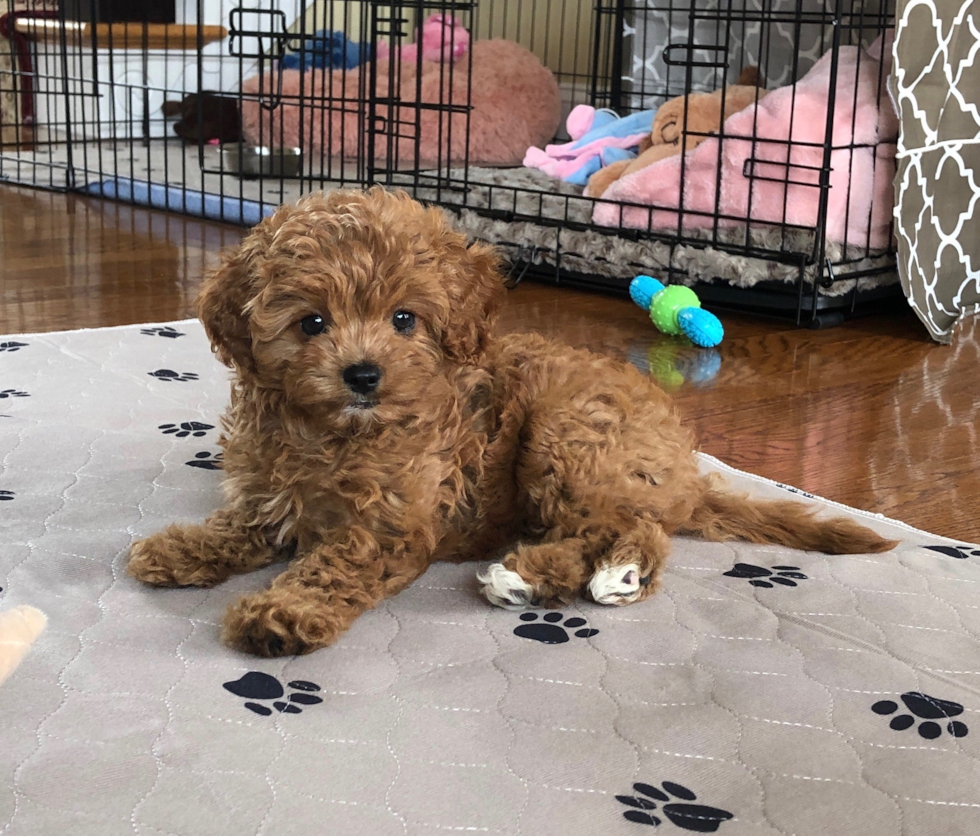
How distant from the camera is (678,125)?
4141 mm

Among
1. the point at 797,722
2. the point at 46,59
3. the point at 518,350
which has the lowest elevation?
the point at 797,722

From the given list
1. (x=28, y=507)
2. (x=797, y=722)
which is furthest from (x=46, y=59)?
(x=797, y=722)

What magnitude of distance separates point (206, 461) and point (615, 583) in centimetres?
94

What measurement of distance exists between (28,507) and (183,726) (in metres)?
0.80

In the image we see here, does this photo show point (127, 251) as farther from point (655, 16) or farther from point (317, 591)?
point (317, 591)

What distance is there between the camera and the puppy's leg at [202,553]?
1.81 metres

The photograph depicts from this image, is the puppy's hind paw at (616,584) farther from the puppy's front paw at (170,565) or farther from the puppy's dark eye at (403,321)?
the puppy's front paw at (170,565)

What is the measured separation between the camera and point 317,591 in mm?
1678

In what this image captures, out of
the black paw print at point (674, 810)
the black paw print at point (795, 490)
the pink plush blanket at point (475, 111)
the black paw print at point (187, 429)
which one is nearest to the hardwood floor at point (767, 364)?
the black paw print at point (795, 490)

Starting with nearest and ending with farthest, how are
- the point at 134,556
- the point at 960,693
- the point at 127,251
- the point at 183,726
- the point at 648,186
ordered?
1. the point at 183,726
2. the point at 960,693
3. the point at 134,556
4. the point at 648,186
5. the point at 127,251

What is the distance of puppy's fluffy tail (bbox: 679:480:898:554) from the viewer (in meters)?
1.99

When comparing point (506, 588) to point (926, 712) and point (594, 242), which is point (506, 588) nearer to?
point (926, 712)

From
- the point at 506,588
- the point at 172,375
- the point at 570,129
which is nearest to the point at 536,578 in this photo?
the point at 506,588

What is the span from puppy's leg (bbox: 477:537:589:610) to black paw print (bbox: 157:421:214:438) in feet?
3.08
